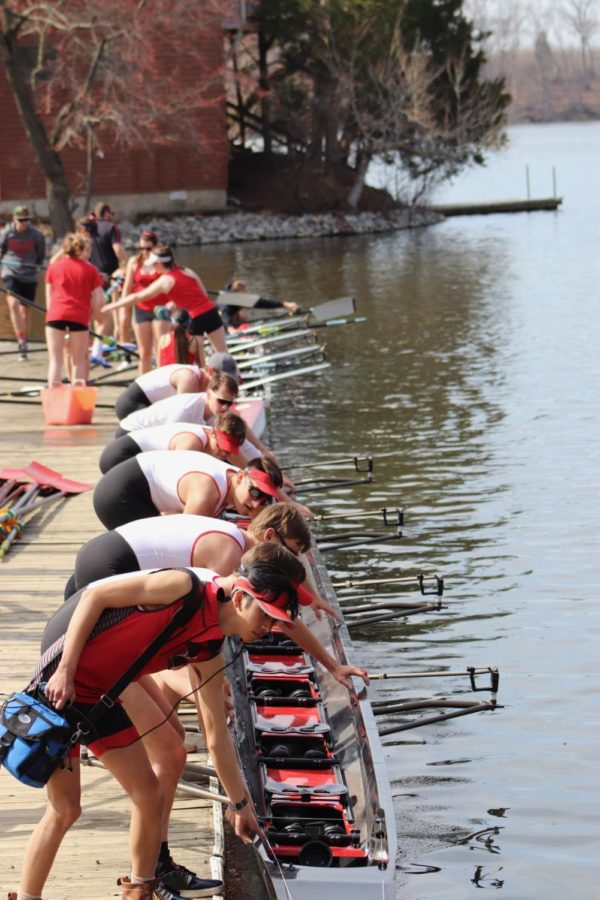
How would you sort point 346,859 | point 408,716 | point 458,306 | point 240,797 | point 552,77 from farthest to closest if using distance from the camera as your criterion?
1. point 552,77
2. point 458,306
3. point 408,716
4. point 346,859
5. point 240,797

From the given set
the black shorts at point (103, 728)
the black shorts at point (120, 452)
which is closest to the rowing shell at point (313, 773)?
the black shorts at point (103, 728)

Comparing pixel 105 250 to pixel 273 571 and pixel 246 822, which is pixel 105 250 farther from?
pixel 273 571

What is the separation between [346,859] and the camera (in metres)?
6.19

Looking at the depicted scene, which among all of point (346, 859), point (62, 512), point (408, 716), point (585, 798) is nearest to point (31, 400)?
point (62, 512)

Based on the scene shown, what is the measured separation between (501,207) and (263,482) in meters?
44.4

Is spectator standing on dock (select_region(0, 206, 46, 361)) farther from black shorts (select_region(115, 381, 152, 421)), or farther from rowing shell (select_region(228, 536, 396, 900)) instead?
rowing shell (select_region(228, 536, 396, 900))

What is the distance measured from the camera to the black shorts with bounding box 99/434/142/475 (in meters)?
8.73

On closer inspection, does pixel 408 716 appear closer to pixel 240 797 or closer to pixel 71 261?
pixel 240 797

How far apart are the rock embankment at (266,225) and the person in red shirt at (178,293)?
2704 cm

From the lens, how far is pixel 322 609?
7789mm

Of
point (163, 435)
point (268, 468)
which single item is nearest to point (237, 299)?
point (163, 435)

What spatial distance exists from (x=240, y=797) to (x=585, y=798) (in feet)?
10.9

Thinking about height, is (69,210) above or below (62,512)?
above

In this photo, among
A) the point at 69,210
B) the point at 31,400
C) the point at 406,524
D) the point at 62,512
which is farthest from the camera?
the point at 69,210
